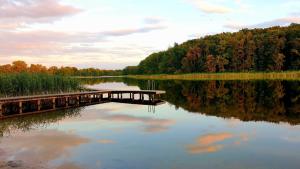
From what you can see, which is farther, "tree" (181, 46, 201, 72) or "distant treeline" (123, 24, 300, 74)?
"tree" (181, 46, 201, 72)

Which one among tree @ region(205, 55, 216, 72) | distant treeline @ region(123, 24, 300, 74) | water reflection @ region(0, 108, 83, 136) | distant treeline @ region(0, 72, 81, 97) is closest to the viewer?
water reflection @ region(0, 108, 83, 136)

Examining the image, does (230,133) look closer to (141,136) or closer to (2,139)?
(141,136)

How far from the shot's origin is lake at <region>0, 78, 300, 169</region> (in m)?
11.3

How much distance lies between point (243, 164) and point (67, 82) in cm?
2611

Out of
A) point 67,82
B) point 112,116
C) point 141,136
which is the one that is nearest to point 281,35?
point 67,82

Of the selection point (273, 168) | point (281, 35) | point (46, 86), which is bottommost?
point (273, 168)

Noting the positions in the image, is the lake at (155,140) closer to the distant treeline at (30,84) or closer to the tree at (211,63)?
the distant treeline at (30,84)

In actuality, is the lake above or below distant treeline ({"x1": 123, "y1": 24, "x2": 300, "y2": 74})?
below

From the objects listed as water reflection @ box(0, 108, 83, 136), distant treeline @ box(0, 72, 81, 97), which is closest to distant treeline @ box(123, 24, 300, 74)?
distant treeline @ box(0, 72, 81, 97)

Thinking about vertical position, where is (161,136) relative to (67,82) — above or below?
below

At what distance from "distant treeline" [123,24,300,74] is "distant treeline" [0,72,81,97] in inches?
2493

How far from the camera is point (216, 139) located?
15055mm

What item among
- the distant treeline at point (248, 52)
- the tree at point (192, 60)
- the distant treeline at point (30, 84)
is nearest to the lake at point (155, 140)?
the distant treeline at point (30, 84)

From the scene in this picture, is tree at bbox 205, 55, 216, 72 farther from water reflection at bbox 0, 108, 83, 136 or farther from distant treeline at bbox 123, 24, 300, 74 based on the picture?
water reflection at bbox 0, 108, 83, 136
